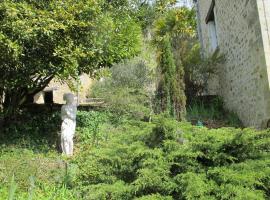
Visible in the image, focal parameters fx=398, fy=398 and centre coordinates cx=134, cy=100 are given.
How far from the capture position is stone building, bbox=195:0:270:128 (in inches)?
377

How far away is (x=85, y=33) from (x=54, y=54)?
1123 mm

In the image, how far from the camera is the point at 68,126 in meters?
11.0

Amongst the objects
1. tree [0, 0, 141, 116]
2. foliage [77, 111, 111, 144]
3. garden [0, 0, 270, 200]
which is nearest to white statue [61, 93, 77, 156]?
garden [0, 0, 270, 200]

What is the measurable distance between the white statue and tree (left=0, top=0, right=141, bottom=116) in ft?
3.59

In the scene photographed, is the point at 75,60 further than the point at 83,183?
Yes

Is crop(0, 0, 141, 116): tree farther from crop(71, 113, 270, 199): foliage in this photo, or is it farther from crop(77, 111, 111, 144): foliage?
crop(71, 113, 270, 199): foliage

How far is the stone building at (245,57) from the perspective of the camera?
9586 mm

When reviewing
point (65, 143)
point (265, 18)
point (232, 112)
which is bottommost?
point (65, 143)

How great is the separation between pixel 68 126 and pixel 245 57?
17.6 ft

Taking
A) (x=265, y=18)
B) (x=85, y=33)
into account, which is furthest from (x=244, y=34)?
(x=85, y=33)

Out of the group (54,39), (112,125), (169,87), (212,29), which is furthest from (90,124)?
(212,29)

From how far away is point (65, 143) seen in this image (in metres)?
10.8

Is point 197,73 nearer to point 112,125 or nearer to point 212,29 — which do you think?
point 212,29

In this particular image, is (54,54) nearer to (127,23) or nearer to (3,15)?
(3,15)
